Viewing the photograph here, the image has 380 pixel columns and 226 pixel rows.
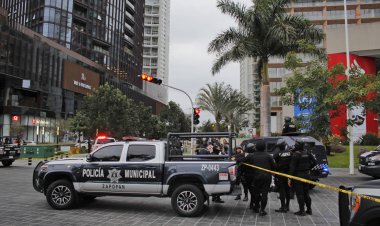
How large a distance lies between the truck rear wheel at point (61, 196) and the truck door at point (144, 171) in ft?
4.95

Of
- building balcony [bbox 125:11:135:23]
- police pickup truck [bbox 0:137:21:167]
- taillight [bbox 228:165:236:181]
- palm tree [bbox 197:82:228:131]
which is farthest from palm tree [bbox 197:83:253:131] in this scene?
building balcony [bbox 125:11:135:23]

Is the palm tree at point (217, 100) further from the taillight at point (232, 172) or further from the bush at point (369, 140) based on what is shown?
the taillight at point (232, 172)

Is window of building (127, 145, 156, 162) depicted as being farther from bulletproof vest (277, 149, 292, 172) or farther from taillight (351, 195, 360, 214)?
taillight (351, 195, 360, 214)

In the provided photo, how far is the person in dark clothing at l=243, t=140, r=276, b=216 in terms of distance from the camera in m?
8.50

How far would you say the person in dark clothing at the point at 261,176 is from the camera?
27.9ft

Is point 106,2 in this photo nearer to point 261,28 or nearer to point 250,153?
point 261,28

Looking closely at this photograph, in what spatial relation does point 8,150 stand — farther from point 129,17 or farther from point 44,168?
point 129,17

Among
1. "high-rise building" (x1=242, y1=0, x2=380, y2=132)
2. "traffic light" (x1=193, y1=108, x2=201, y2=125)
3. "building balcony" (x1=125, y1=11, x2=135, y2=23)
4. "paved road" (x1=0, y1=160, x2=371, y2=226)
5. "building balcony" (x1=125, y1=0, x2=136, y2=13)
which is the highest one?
"building balcony" (x1=125, y1=0, x2=136, y2=13)

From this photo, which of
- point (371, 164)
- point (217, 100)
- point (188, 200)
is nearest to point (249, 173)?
point (188, 200)

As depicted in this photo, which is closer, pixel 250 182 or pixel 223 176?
pixel 223 176

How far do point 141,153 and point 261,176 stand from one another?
2.96 m

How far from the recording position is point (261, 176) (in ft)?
27.8

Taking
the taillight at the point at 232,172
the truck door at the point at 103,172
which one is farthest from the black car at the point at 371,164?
the truck door at the point at 103,172

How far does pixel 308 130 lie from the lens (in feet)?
56.0
